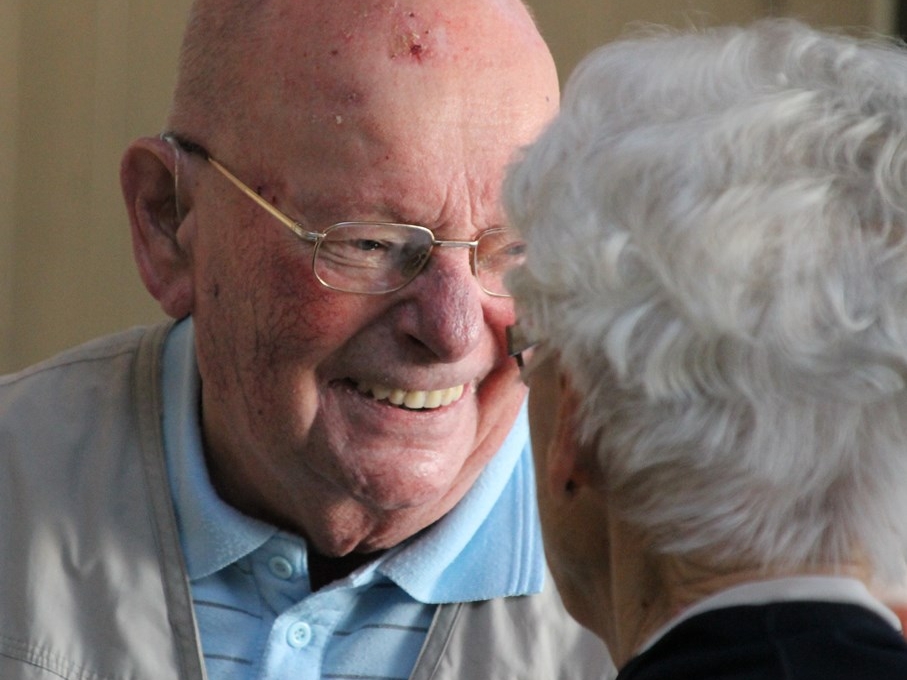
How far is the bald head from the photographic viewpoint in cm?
178

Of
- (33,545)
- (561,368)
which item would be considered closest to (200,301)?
(33,545)

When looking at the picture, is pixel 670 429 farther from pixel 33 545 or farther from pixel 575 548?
pixel 33 545

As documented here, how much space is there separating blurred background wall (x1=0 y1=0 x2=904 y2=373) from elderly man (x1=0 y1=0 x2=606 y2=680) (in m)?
1.29

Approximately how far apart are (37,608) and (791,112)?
1.22 metres

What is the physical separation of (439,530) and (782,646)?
3.05 ft

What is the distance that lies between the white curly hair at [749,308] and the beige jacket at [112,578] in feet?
2.22

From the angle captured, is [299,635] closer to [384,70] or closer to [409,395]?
[409,395]

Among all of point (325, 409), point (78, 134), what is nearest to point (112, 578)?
point (325, 409)

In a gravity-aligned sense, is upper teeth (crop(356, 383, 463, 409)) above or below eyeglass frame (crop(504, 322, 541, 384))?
below

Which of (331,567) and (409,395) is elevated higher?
(409,395)

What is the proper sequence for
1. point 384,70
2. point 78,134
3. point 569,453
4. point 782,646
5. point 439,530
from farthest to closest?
point 78,134
point 439,530
point 384,70
point 569,453
point 782,646

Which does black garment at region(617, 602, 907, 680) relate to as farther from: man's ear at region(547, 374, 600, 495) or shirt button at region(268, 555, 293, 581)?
shirt button at region(268, 555, 293, 581)

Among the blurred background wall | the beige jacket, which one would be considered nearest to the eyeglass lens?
the beige jacket

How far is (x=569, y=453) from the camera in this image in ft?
4.05
